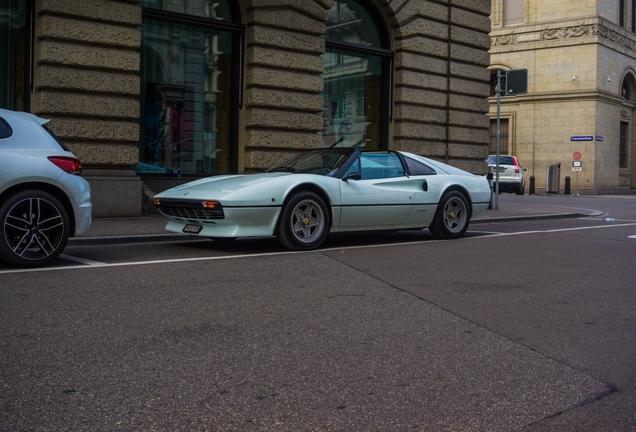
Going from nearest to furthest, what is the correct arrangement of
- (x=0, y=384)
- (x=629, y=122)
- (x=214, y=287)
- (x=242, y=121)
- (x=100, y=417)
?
(x=100, y=417) → (x=0, y=384) → (x=214, y=287) → (x=242, y=121) → (x=629, y=122)

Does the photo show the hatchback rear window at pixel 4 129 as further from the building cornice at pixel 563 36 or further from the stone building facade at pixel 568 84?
the building cornice at pixel 563 36

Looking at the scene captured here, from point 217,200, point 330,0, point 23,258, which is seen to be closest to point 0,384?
point 23,258

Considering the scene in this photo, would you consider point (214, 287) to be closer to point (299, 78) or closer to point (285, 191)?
point (285, 191)

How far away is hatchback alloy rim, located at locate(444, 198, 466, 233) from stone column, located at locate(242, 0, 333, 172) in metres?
5.26

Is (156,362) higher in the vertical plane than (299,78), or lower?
lower

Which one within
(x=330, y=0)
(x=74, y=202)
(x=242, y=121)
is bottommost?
(x=74, y=202)

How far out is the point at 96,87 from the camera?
42.7ft

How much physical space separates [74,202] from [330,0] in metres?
10.3

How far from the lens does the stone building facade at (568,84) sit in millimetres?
40594

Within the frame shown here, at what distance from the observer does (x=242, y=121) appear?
15.5 m

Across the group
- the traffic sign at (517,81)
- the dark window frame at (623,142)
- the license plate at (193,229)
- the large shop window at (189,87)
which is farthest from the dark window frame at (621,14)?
the license plate at (193,229)

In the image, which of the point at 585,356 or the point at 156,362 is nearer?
the point at 156,362

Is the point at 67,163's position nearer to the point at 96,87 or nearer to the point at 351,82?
the point at 96,87

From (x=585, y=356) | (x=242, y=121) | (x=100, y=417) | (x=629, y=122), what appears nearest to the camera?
(x=100, y=417)
